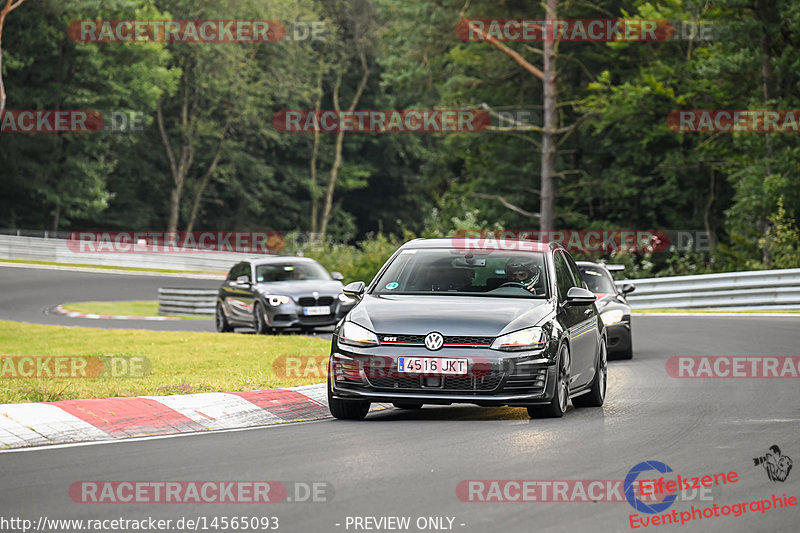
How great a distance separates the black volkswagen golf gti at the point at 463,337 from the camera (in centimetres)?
1055

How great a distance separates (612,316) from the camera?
18672 millimetres

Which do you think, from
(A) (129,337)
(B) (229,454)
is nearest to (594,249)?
(A) (129,337)

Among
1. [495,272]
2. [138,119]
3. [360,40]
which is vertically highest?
[360,40]

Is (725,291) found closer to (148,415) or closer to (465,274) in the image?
(465,274)

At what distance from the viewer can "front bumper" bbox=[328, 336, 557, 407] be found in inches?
415

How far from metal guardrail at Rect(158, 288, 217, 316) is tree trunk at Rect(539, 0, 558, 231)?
48.0 feet

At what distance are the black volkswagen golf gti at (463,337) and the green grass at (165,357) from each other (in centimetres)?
221

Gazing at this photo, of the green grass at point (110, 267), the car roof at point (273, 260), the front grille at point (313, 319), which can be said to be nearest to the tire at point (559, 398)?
the front grille at point (313, 319)

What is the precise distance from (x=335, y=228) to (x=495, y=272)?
79.2 metres

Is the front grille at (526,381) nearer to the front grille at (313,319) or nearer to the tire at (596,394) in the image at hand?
the tire at (596,394)

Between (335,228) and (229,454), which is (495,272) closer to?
(229,454)

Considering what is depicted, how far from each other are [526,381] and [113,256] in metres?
46.7

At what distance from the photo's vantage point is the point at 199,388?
1266cm

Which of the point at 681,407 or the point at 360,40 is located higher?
the point at 360,40
